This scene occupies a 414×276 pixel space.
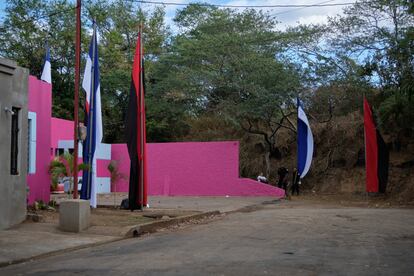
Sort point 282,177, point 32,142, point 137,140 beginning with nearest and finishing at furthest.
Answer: point 32,142
point 137,140
point 282,177

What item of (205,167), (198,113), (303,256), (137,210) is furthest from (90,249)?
(198,113)

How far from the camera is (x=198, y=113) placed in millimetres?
36875

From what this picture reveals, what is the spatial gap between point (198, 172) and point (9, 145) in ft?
65.2

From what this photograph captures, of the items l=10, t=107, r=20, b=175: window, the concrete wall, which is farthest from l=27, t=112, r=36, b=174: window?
l=10, t=107, r=20, b=175: window

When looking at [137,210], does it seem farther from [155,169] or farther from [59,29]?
[59,29]

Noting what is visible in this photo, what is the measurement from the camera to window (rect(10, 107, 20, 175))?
15.4m

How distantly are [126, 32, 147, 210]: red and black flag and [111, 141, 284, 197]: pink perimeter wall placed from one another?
12.6 metres

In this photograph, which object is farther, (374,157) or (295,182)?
(295,182)

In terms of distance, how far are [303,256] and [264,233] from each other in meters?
4.10

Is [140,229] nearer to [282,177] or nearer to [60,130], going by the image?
[282,177]

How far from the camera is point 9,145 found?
48.4 ft

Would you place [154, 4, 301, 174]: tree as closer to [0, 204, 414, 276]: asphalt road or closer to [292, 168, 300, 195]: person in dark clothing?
[292, 168, 300, 195]: person in dark clothing

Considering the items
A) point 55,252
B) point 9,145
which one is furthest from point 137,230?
point 9,145

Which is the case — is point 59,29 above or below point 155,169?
Answer: above
